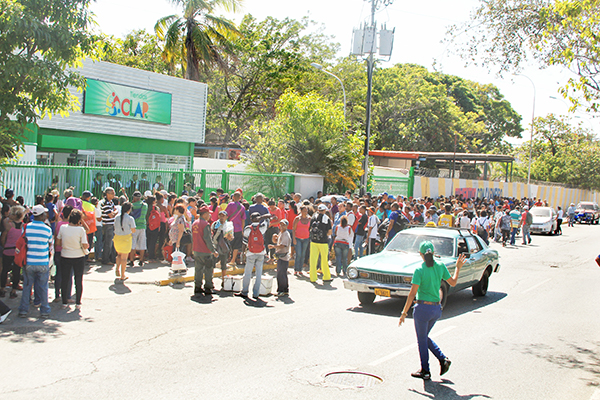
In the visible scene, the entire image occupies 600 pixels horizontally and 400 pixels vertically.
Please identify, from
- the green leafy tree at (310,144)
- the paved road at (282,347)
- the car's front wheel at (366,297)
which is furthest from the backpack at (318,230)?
the green leafy tree at (310,144)

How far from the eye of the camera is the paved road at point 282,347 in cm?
607

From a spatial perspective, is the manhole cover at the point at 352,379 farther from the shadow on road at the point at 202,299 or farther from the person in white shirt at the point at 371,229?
the person in white shirt at the point at 371,229

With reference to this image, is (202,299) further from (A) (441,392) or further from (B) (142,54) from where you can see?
(B) (142,54)

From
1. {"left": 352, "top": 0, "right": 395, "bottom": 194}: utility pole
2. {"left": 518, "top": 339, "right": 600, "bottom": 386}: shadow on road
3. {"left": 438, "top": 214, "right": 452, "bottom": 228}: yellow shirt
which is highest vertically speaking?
{"left": 352, "top": 0, "right": 395, "bottom": 194}: utility pole

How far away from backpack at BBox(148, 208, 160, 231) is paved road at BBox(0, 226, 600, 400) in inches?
70.7

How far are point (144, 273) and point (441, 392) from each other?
26.8 feet

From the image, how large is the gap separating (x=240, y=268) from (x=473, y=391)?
8.40 metres

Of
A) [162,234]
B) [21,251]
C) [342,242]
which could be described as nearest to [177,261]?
[162,234]

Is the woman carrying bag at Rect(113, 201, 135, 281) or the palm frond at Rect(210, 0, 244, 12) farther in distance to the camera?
the palm frond at Rect(210, 0, 244, 12)

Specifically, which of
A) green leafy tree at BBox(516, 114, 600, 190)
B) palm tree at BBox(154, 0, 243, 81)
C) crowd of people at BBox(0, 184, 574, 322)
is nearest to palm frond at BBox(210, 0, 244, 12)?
palm tree at BBox(154, 0, 243, 81)

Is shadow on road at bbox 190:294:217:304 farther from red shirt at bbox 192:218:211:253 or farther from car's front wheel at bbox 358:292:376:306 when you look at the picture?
car's front wheel at bbox 358:292:376:306

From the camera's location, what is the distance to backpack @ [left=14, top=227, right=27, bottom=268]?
9156 millimetres

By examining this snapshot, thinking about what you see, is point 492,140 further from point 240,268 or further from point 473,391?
point 473,391

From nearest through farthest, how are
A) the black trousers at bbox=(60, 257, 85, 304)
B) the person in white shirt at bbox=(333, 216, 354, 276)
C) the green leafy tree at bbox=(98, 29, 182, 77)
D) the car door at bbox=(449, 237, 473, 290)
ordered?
the black trousers at bbox=(60, 257, 85, 304), the car door at bbox=(449, 237, 473, 290), the person in white shirt at bbox=(333, 216, 354, 276), the green leafy tree at bbox=(98, 29, 182, 77)
